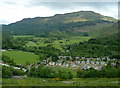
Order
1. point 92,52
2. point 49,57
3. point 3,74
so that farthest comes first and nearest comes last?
point 92,52
point 49,57
point 3,74

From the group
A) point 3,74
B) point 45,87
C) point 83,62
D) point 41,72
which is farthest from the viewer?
point 83,62

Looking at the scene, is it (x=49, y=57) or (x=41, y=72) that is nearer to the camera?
(x=41, y=72)

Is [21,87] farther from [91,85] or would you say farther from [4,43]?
[4,43]

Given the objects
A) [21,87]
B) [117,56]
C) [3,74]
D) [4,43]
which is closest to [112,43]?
[117,56]

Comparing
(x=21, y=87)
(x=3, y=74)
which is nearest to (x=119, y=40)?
(x=3, y=74)

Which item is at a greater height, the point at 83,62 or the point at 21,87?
the point at 21,87

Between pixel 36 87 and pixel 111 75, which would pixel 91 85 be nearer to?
pixel 36 87

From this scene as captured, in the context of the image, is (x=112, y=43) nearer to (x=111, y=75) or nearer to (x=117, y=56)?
(x=117, y=56)

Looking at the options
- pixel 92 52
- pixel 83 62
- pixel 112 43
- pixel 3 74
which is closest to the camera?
pixel 3 74

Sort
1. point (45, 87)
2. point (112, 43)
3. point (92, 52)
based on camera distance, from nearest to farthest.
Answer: point (45, 87) < point (92, 52) < point (112, 43)

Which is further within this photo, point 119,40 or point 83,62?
point 119,40
